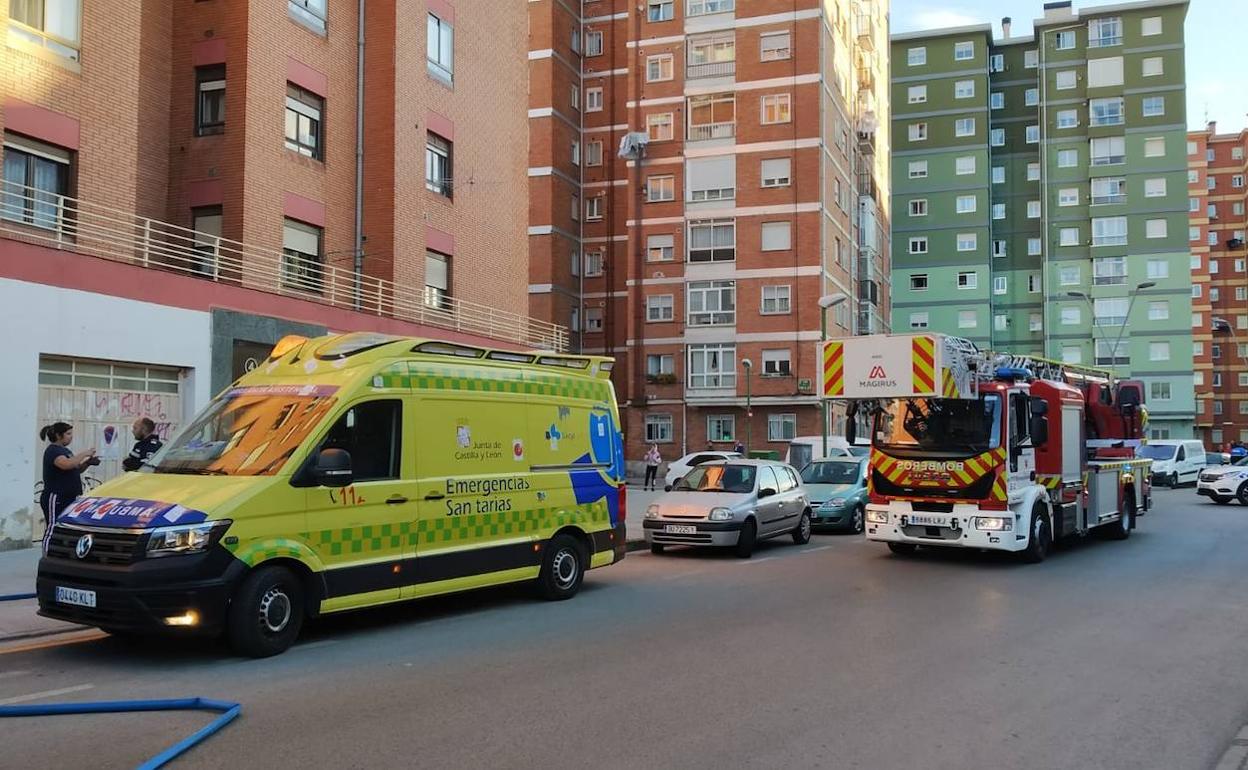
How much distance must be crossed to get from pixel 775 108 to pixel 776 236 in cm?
611

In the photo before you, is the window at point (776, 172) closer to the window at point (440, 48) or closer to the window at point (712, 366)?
the window at point (712, 366)

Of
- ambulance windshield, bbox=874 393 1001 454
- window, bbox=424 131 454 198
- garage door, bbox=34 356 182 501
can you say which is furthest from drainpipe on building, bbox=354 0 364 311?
ambulance windshield, bbox=874 393 1001 454

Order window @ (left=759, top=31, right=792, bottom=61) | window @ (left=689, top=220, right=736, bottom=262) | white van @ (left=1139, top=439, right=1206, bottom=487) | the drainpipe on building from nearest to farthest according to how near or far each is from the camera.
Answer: the drainpipe on building → white van @ (left=1139, top=439, right=1206, bottom=487) → window @ (left=759, top=31, right=792, bottom=61) → window @ (left=689, top=220, right=736, bottom=262)

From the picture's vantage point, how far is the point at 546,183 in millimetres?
51719

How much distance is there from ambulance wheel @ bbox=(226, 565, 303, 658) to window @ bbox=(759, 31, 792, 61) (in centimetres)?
4411

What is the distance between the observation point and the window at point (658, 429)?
1946 inches

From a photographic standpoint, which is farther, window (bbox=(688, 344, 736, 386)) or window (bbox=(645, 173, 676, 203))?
window (bbox=(645, 173, 676, 203))

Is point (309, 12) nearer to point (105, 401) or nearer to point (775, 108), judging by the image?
point (105, 401)

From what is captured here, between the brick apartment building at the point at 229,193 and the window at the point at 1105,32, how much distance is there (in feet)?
181

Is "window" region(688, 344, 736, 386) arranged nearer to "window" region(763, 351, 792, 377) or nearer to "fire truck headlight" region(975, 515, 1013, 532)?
"window" region(763, 351, 792, 377)

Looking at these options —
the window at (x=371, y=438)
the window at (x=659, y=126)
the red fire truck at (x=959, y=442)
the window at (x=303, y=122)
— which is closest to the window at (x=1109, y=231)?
the window at (x=659, y=126)

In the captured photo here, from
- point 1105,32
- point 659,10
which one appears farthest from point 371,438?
point 1105,32

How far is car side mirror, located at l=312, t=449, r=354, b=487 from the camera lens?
27.1 feet

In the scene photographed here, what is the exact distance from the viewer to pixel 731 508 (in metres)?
15.0
